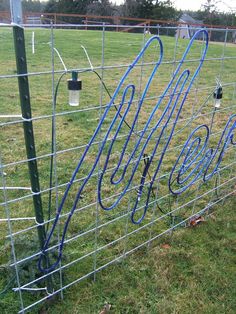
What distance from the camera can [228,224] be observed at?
9.25 ft

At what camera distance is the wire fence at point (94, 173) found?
1.71 metres

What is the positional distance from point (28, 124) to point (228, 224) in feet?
6.43

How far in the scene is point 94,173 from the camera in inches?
136

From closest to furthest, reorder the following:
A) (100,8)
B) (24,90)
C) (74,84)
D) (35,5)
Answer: (24,90) < (74,84) < (100,8) < (35,5)

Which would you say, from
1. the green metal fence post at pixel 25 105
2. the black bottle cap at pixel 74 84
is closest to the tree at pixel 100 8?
the black bottle cap at pixel 74 84

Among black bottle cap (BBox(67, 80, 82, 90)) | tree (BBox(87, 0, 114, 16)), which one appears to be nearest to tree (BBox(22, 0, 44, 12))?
tree (BBox(87, 0, 114, 16))

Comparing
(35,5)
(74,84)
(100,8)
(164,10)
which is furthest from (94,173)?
(35,5)

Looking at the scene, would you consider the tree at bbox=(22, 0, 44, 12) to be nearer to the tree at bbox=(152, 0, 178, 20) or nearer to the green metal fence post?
the tree at bbox=(152, 0, 178, 20)

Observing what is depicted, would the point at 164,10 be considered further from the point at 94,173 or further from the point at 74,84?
the point at 74,84

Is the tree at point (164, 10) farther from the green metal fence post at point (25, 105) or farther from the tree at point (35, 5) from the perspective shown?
the green metal fence post at point (25, 105)

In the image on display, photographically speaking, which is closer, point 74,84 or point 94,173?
point 74,84

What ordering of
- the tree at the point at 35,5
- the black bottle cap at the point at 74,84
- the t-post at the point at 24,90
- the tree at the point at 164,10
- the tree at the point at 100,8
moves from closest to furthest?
the t-post at the point at 24,90, the black bottle cap at the point at 74,84, the tree at the point at 164,10, the tree at the point at 100,8, the tree at the point at 35,5

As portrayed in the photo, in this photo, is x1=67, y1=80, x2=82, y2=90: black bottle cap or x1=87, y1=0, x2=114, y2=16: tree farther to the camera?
x1=87, y1=0, x2=114, y2=16: tree

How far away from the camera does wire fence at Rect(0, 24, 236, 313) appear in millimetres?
1709
